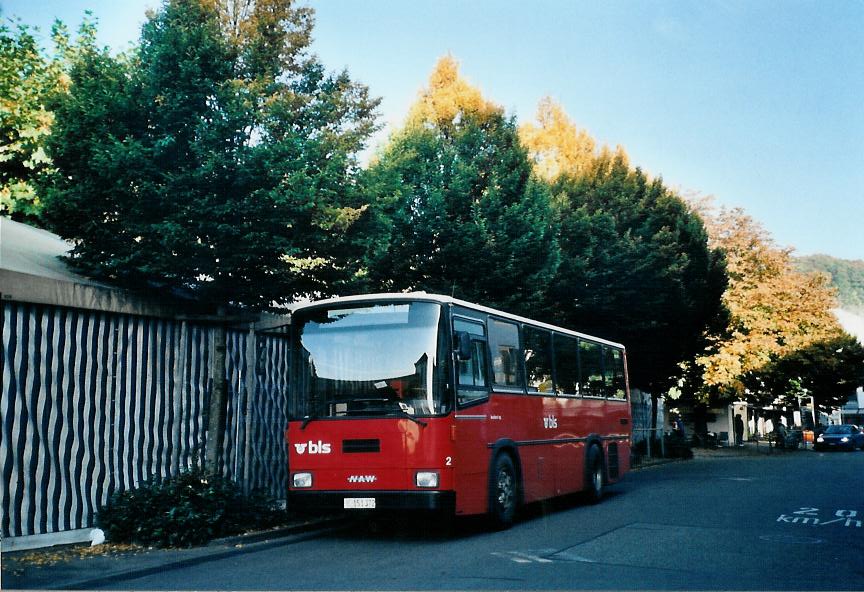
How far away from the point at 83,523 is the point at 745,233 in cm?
4135

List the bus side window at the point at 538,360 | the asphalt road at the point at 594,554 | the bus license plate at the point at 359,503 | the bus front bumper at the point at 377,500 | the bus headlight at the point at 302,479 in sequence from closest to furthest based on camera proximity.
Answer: the asphalt road at the point at 594,554, the bus front bumper at the point at 377,500, the bus license plate at the point at 359,503, the bus headlight at the point at 302,479, the bus side window at the point at 538,360

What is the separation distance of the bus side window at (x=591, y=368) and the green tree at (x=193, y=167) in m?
6.23

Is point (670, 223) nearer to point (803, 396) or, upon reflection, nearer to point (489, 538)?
point (489, 538)

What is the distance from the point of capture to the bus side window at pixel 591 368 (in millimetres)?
16469

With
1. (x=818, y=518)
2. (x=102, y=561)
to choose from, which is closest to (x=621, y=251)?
(x=818, y=518)

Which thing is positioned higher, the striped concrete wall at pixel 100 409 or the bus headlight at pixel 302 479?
the striped concrete wall at pixel 100 409

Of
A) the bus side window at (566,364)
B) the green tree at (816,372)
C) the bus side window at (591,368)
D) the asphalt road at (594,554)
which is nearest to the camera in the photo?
the asphalt road at (594,554)

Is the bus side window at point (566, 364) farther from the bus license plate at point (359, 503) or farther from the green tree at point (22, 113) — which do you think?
the green tree at point (22, 113)

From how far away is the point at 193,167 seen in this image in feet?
37.8

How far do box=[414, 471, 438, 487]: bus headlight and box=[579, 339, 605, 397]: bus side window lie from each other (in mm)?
6159

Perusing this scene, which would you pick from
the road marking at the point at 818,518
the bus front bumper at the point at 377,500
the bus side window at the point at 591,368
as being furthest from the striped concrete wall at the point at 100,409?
the road marking at the point at 818,518

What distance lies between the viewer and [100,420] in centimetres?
1130

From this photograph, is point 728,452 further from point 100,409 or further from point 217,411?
point 100,409

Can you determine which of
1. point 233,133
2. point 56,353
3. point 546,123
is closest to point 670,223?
point 546,123
